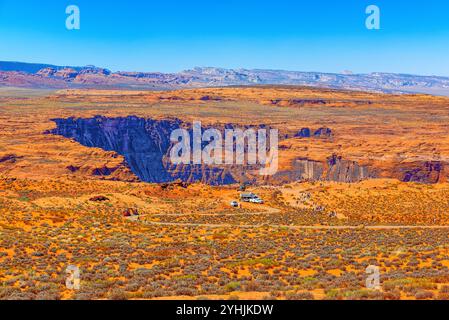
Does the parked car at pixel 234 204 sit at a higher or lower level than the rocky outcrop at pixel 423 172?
higher

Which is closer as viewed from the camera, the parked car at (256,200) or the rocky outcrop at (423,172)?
the parked car at (256,200)

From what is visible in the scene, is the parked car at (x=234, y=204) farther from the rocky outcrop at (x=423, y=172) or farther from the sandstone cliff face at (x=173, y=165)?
the rocky outcrop at (x=423, y=172)

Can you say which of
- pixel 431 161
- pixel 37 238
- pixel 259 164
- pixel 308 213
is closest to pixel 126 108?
pixel 259 164

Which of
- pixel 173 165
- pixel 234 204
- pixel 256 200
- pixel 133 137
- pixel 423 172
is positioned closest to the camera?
pixel 234 204

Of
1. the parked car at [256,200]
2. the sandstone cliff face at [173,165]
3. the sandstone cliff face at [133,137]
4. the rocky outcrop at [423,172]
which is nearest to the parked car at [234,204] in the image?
the parked car at [256,200]

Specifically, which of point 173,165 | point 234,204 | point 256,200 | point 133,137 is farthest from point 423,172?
point 133,137

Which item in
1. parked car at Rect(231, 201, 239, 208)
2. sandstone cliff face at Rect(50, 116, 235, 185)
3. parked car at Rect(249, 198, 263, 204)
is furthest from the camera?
sandstone cliff face at Rect(50, 116, 235, 185)

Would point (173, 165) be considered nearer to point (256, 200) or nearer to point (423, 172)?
point (423, 172)

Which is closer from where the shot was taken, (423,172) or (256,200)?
(256,200)

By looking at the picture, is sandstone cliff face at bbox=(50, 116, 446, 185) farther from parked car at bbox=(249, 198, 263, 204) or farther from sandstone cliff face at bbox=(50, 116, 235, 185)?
parked car at bbox=(249, 198, 263, 204)

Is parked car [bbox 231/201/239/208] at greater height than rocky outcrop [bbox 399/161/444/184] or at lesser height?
greater

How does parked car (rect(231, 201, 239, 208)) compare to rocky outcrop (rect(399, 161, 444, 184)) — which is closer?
parked car (rect(231, 201, 239, 208))

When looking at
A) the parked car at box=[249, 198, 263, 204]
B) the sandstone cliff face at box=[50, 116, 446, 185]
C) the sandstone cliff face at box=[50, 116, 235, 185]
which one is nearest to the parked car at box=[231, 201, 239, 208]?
the parked car at box=[249, 198, 263, 204]
